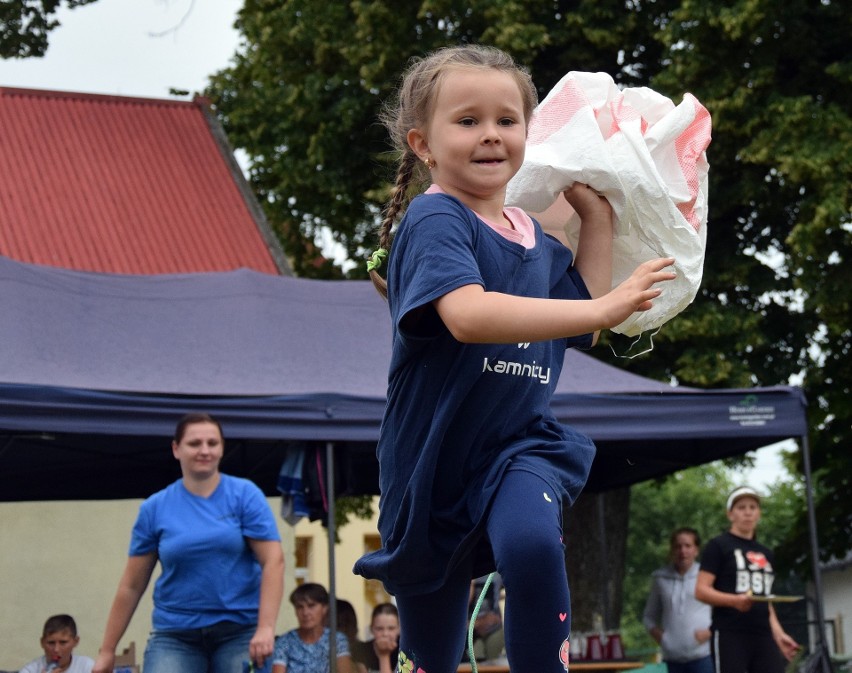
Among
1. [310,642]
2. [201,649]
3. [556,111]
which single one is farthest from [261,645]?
[556,111]

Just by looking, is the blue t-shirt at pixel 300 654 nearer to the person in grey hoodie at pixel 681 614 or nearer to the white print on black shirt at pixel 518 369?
the person in grey hoodie at pixel 681 614

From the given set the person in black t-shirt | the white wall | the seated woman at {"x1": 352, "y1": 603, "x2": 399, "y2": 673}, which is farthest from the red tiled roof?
the white wall

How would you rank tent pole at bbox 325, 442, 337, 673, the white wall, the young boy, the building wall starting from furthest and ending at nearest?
the white wall, the building wall, the young boy, tent pole at bbox 325, 442, 337, 673

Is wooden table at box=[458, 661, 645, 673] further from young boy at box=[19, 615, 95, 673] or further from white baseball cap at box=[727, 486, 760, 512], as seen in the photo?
young boy at box=[19, 615, 95, 673]

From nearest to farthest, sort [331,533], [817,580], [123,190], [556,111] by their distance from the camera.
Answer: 1. [556,111]
2. [331,533]
3. [817,580]
4. [123,190]

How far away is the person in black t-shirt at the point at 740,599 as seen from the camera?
24.7 ft

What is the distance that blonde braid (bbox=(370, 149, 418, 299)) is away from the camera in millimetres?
2814

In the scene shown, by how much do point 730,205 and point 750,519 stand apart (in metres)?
6.22

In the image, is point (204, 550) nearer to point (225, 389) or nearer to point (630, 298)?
point (225, 389)

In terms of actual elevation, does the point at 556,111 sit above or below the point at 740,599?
above

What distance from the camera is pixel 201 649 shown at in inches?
213

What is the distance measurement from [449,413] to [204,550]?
322 cm

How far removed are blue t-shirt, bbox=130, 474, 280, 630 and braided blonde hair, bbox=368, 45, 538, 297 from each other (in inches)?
114

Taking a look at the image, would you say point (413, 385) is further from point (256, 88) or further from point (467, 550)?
point (256, 88)
